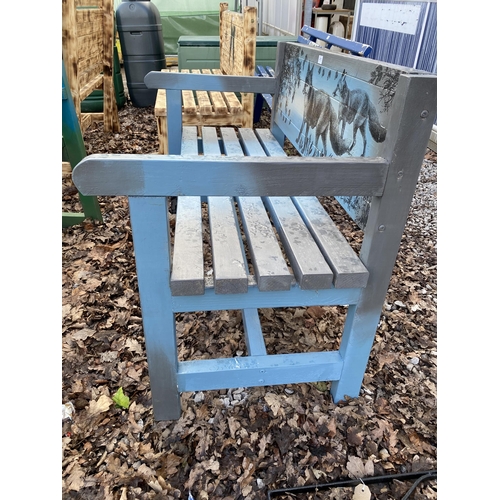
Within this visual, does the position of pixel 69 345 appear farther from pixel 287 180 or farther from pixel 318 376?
pixel 287 180

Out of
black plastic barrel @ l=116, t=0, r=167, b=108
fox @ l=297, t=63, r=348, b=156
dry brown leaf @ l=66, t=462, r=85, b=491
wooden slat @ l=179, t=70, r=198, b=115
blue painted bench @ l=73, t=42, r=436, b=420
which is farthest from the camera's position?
black plastic barrel @ l=116, t=0, r=167, b=108

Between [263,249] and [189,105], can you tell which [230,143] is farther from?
[263,249]

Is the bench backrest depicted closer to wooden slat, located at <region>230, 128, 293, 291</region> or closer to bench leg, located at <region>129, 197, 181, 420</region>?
wooden slat, located at <region>230, 128, 293, 291</region>

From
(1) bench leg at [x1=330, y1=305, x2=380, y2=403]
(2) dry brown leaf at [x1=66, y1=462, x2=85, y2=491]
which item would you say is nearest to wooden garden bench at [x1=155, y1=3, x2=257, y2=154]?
(1) bench leg at [x1=330, y1=305, x2=380, y2=403]

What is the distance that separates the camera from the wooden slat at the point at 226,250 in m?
1.35

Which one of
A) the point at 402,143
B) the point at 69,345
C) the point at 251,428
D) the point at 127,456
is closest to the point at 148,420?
the point at 127,456

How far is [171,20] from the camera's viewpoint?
9797mm

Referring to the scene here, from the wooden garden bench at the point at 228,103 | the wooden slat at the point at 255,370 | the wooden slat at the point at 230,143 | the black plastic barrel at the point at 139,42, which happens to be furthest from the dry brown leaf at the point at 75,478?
the black plastic barrel at the point at 139,42

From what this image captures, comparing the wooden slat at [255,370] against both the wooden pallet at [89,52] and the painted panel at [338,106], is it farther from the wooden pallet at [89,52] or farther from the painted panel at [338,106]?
the wooden pallet at [89,52]

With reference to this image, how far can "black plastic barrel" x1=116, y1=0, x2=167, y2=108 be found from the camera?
590 cm

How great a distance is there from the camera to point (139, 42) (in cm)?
609

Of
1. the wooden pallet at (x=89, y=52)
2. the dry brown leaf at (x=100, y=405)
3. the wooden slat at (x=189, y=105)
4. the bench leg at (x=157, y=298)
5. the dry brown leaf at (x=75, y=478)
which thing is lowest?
the dry brown leaf at (x=75, y=478)

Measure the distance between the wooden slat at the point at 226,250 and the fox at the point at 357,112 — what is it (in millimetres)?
580

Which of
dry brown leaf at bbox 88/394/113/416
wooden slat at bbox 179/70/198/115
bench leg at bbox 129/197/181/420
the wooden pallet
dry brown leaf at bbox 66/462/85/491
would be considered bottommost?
dry brown leaf at bbox 66/462/85/491
